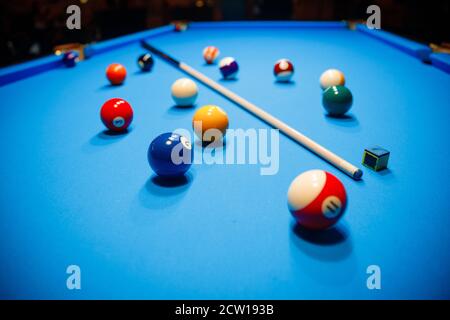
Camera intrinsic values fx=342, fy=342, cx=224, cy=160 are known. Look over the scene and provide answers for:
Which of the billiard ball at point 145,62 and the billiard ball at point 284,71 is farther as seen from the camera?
the billiard ball at point 145,62

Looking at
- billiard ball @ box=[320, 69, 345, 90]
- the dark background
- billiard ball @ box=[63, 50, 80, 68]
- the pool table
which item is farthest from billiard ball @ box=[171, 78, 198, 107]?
the dark background

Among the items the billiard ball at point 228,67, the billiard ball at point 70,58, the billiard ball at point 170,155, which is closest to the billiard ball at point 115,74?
the billiard ball at point 70,58

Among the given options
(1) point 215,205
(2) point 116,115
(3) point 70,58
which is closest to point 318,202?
(1) point 215,205

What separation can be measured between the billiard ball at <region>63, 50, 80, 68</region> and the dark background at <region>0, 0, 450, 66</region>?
2297mm

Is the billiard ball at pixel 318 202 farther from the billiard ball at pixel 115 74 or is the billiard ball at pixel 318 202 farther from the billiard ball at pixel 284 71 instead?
the billiard ball at pixel 115 74

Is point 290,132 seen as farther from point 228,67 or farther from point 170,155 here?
point 228,67

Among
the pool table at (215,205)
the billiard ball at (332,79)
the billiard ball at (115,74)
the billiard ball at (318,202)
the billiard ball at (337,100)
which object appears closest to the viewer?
the pool table at (215,205)

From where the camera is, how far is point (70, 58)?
12.4 ft

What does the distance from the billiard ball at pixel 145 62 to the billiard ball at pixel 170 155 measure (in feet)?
7.41

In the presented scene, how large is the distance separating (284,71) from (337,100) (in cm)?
100

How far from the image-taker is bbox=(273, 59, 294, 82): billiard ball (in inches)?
128

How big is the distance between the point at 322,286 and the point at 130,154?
1333mm

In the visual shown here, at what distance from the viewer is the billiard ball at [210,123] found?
2.07 meters
